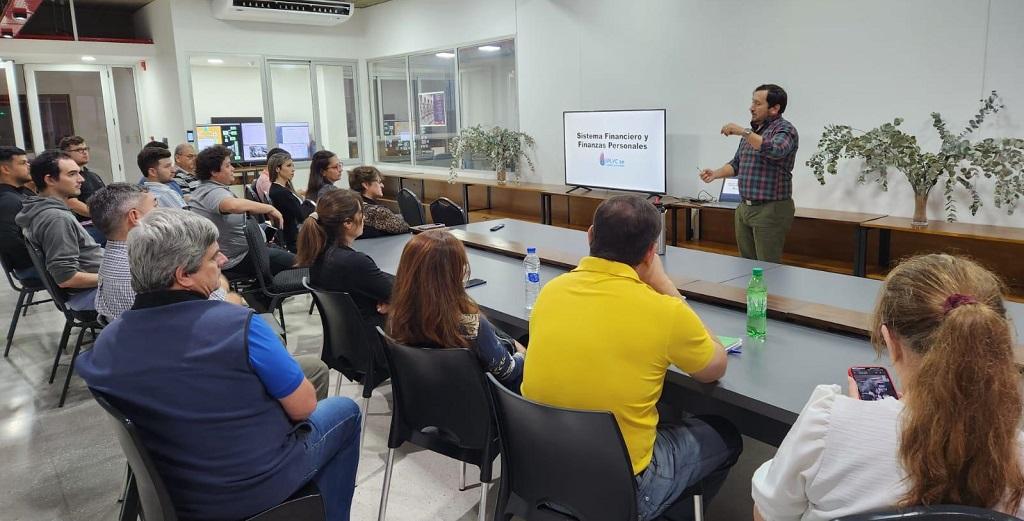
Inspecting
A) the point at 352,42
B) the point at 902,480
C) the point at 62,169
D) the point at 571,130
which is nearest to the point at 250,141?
the point at 352,42

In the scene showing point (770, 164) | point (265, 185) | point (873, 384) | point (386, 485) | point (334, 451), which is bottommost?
point (386, 485)

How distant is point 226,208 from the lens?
4254 mm

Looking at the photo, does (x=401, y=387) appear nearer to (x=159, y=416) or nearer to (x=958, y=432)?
(x=159, y=416)

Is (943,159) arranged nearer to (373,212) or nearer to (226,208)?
(373,212)

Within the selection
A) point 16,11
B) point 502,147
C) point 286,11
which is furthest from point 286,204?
point 286,11

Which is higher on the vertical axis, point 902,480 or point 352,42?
point 352,42

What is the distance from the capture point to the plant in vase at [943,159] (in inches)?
151

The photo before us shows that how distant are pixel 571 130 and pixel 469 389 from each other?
4.97 m

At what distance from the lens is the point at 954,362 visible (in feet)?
3.32

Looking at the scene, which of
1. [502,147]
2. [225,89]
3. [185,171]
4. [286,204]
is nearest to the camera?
[286,204]

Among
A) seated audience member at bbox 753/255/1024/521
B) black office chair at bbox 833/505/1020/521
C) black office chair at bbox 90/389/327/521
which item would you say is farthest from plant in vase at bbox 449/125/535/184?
black office chair at bbox 833/505/1020/521

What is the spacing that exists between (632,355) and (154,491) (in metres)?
1.14

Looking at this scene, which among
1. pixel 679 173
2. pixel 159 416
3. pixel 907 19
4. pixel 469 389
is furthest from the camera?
pixel 679 173

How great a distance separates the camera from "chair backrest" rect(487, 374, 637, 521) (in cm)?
155
